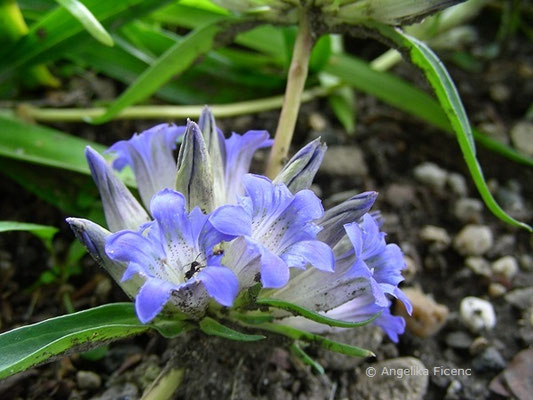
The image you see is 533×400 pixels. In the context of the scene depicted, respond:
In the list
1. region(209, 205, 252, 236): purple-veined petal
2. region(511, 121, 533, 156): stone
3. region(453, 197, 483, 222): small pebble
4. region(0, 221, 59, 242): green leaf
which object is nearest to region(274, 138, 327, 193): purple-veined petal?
region(209, 205, 252, 236): purple-veined petal

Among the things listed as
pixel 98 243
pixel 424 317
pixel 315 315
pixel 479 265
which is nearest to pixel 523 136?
pixel 479 265

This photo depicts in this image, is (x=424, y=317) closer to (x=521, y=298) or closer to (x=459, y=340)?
(x=459, y=340)

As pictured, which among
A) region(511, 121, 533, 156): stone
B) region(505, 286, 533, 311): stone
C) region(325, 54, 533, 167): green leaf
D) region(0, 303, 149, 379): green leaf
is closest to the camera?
region(0, 303, 149, 379): green leaf

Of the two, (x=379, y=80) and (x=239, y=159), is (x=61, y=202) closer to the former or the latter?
(x=239, y=159)

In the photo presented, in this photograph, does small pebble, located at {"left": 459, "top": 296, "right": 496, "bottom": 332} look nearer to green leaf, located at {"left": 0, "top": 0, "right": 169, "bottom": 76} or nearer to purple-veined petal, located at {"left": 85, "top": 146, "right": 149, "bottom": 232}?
purple-veined petal, located at {"left": 85, "top": 146, "right": 149, "bottom": 232}

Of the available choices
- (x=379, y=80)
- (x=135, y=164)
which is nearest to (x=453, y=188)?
(x=379, y=80)

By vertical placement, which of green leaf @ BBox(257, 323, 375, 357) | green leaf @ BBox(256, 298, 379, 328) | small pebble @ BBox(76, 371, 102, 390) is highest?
green leaf @ BBox(256, 298, 379, 328)

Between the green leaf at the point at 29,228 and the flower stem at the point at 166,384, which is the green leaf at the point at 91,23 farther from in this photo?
the flower stem at the point at 166,384

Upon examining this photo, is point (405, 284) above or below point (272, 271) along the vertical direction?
below
